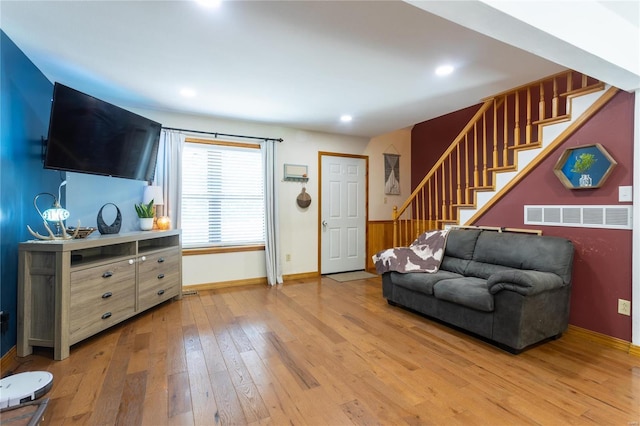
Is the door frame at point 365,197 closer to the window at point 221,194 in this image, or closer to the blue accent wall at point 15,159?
the window at point 221,194

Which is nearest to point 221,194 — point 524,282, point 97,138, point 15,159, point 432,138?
point 97,138

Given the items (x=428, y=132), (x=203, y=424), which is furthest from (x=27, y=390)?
(x=428, y=132)

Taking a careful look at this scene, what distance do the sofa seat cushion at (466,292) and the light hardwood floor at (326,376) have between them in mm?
320

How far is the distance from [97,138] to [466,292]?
353 centimetres

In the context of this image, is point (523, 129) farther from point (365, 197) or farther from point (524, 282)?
point (524, 282)

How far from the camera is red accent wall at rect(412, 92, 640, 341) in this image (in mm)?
2387

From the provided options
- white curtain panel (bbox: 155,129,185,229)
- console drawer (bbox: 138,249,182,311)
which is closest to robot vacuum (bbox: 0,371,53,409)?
console drawer (bbox: 138,249,182,311)

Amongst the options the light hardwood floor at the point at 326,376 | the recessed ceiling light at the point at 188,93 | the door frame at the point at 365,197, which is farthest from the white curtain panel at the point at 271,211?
the light hardwood floor at the point at 326,376

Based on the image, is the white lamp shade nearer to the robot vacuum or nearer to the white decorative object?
the white decorative object

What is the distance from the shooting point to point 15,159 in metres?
2.27

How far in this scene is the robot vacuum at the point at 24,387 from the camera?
1676 mm

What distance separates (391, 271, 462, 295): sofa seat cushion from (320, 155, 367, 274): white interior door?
185 centimetres

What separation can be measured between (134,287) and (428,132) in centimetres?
515

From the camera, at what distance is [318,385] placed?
191cm
